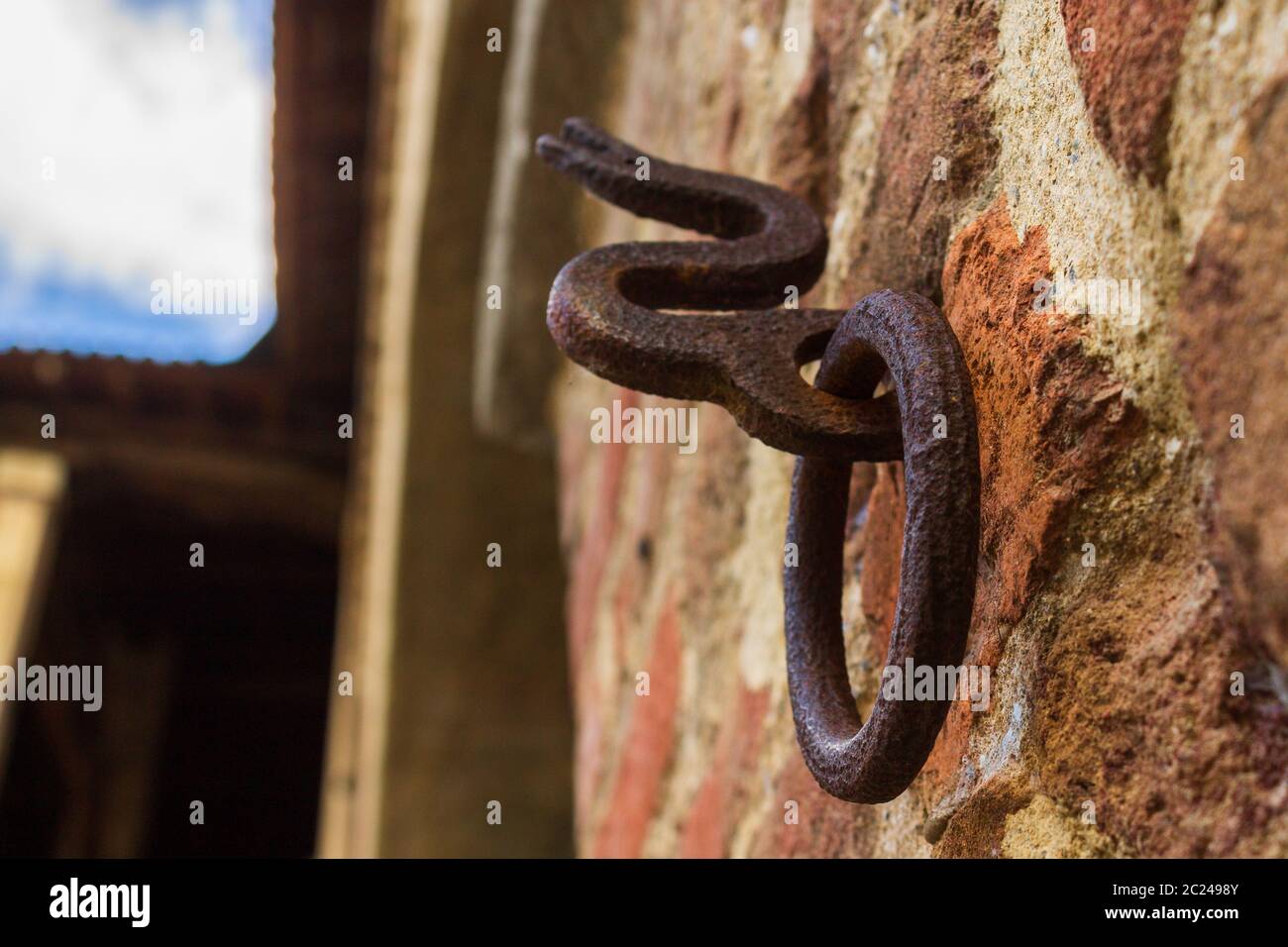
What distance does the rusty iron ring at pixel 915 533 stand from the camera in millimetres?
399

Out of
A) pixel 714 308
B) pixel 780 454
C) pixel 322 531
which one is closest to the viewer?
pixel 714 308

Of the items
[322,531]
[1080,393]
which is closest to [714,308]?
[1080,393]

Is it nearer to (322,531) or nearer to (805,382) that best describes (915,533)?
(805,382)

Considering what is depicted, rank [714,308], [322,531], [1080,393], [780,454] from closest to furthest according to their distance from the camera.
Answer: [1080,393] < [714,308] < [780,454] < [322,531]

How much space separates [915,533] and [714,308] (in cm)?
21

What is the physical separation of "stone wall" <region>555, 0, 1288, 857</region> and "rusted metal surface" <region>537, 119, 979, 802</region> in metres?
0.03

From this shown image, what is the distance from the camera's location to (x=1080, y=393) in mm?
393

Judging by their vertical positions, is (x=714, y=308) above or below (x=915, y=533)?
above

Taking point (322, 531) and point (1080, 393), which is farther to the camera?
point (322, 531)

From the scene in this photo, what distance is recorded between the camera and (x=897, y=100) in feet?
1.92

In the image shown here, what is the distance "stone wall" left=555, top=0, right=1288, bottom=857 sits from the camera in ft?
0.99

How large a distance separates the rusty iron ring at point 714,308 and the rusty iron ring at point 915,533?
0.03 metres

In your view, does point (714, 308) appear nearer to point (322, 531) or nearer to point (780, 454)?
point (780, 454)
